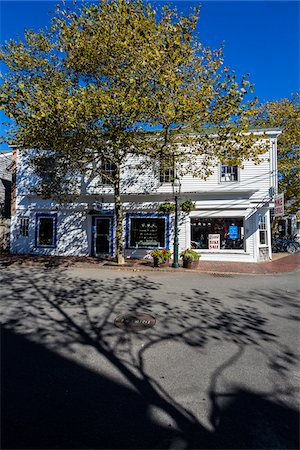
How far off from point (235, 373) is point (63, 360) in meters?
2.68

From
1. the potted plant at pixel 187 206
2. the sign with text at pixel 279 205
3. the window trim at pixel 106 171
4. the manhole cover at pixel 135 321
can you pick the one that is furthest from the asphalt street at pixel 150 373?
the potted plant at pixel 187 206

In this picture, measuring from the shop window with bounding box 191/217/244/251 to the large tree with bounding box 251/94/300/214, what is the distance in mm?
7360

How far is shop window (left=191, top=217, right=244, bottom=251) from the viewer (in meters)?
16.3

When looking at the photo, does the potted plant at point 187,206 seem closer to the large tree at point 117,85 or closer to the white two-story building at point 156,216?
the white two-story building at point 156,216

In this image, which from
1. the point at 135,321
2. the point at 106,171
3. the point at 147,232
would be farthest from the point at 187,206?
the point at 135,321

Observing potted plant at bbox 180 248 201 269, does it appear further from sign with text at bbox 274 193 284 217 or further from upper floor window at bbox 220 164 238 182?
upper floor window at bbox 220 164 238 182

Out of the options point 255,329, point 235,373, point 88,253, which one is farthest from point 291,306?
point 88,253

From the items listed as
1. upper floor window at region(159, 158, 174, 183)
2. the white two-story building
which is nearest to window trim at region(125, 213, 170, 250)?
the white two-story building

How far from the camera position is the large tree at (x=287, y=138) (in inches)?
789

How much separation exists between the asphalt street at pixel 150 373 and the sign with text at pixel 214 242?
27.5 ft

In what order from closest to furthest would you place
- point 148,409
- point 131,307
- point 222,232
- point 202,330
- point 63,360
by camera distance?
point 148,409 < point 63,360 < point 202,330 < point 131,307 < point 222,232

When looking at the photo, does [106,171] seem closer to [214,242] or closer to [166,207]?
[166,207]

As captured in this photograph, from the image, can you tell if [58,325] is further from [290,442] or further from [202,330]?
[290,442]

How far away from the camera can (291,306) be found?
7523mm
